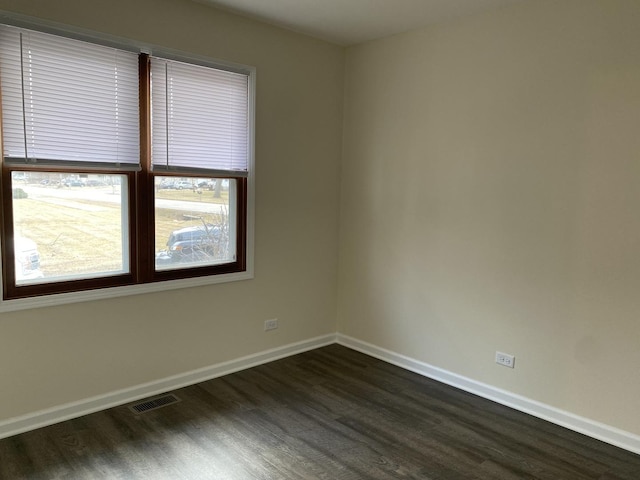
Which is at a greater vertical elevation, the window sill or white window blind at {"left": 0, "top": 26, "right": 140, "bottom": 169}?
white window blind at {"left": 0, "top": 26, "right": 140, "bottom": 169}

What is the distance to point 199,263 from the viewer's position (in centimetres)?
372

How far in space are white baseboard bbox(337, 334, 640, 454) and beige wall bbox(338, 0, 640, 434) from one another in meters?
0.05

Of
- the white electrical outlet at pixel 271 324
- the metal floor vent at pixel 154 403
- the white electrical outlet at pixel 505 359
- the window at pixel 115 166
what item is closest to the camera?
the window at pixel 115 166

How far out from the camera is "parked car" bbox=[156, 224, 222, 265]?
3533 mm

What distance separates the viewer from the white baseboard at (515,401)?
2.96m

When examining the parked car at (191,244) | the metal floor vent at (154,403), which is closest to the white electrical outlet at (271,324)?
the parked car at (191,244)

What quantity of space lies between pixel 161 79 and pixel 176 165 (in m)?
0.59

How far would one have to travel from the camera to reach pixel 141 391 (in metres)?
3.41

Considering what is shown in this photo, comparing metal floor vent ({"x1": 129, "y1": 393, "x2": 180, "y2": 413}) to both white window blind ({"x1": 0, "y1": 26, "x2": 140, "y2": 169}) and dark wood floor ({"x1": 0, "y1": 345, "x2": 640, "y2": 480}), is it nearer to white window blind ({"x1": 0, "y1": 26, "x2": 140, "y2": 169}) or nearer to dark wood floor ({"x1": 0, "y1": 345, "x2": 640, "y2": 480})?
dark wood floor ({"x1": 0, "y1": 345, "x2": 640, "y2": 480})

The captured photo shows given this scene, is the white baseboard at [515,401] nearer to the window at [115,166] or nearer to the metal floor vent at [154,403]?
the window at [115,166]

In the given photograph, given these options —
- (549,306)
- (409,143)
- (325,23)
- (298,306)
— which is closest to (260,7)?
(325,23)

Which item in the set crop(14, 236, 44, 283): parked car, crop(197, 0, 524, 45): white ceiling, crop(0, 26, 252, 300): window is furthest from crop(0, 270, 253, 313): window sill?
crop(197, 0, 524, 45): white ceiling

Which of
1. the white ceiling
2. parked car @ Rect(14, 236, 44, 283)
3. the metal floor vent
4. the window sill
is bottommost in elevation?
the metal floor vent

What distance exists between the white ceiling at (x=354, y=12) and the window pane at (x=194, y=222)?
129 cm
